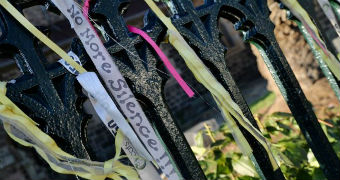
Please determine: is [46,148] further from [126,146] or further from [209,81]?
[209,81]

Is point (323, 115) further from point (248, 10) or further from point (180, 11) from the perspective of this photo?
point (180, 11)

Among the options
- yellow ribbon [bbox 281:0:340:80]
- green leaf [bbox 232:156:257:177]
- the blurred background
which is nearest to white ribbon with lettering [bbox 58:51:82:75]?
the blurred background

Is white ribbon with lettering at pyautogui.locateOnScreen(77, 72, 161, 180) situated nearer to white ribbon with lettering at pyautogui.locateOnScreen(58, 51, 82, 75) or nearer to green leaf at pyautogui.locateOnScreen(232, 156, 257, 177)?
white ribbon with lettering at pyautogui.locateOnScreen(58, 51, 82, 75)

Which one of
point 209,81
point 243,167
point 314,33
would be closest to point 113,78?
point 209,81

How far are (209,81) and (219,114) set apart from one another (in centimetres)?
35

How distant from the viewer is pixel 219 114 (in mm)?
1272

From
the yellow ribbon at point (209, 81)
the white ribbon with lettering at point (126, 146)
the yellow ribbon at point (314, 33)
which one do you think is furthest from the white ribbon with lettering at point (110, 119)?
Result: the yellow ribbon at point (314, 33)

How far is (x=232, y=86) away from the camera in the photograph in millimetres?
1081

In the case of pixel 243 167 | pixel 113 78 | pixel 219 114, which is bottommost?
pixel 243 167

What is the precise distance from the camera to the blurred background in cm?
166

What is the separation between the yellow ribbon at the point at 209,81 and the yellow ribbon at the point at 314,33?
0.44 m

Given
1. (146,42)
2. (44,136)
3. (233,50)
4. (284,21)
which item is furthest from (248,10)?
(233,50)

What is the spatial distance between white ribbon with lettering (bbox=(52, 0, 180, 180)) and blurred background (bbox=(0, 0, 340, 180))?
116 mm

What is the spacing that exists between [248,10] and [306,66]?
4.11 meters
